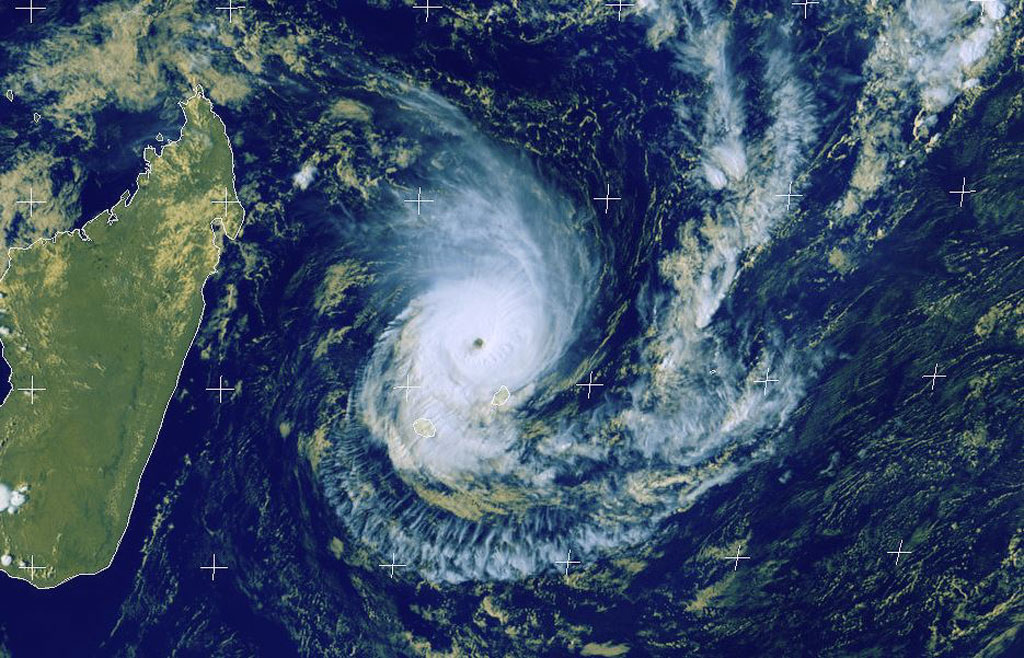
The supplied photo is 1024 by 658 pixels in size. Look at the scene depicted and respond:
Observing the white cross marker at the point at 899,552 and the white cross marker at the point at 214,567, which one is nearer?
the white cross marker at the point at 899,552

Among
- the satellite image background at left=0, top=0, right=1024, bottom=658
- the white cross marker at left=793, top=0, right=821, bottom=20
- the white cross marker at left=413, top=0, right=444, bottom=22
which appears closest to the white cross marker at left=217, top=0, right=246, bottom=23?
the satellite image background at left=0, top=0, right=1024, bottom=658

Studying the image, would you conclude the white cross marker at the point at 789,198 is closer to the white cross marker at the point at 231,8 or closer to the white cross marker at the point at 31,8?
the white cross marker at the point at 231,8

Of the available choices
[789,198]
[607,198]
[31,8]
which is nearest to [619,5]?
[607,198]

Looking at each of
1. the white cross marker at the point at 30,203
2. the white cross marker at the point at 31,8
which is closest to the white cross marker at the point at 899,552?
the white cross marker at the point at 30,203

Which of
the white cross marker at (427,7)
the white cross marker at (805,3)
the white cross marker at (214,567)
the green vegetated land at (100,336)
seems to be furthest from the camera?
the white cross marker at (214,567)

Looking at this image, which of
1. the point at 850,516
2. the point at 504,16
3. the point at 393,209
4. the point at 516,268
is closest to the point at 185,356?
the point at 393,209

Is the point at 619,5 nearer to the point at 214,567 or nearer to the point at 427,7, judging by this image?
the point at 427,7

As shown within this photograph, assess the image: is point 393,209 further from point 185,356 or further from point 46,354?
point 46,354
